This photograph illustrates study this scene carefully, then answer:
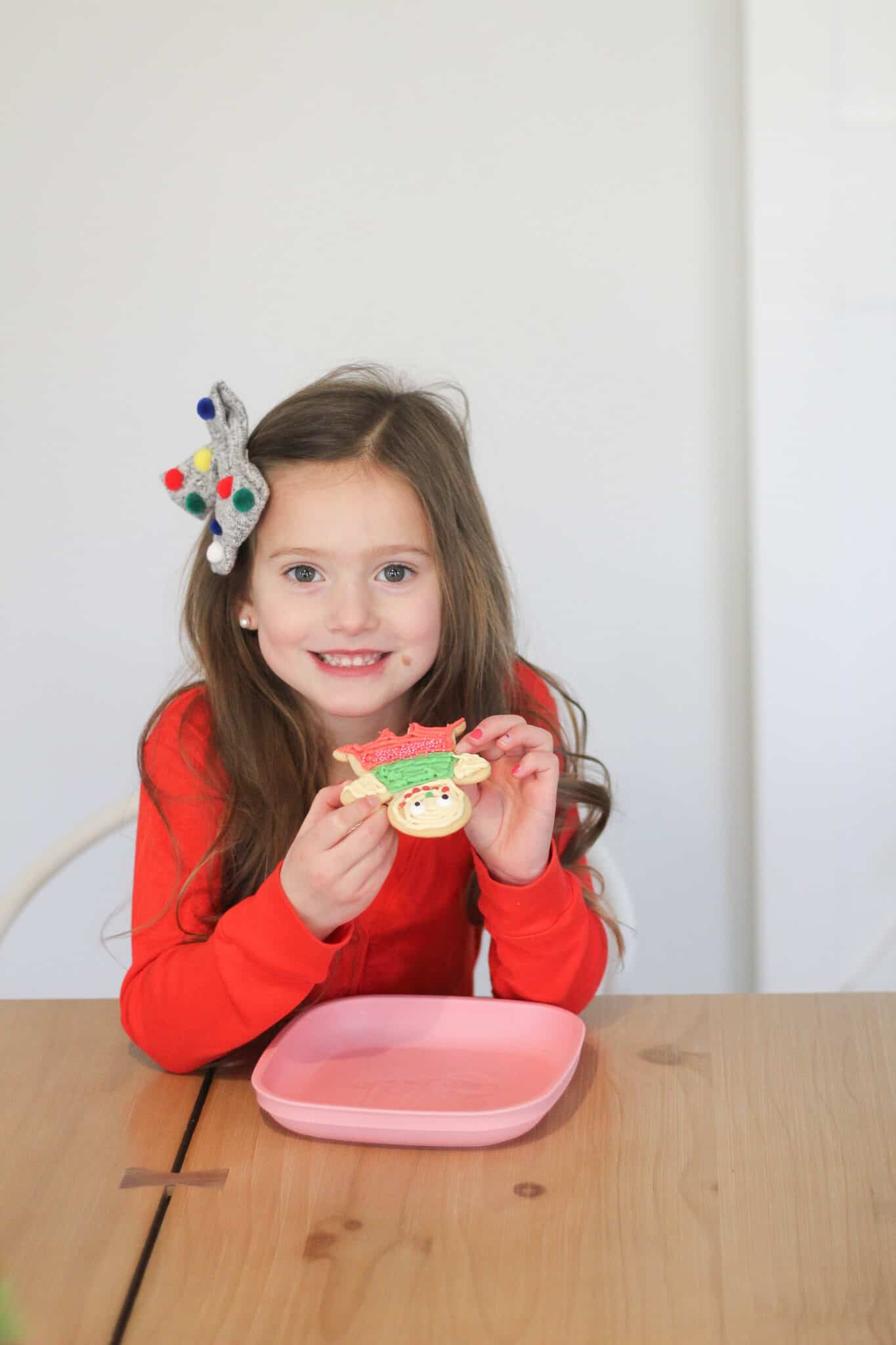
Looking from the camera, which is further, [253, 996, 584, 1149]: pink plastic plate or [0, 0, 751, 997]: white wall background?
[0, 0, 751, 997]: white wall background

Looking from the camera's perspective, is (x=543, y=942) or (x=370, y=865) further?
(x=543, y=942)

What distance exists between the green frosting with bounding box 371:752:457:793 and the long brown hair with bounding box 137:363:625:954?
25 centimetres

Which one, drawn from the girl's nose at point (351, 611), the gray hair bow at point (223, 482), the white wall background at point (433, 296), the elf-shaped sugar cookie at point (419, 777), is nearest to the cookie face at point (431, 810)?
the elf-shaped sugar cookie at point (419, 777)

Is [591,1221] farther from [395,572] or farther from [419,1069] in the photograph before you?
[395,572]

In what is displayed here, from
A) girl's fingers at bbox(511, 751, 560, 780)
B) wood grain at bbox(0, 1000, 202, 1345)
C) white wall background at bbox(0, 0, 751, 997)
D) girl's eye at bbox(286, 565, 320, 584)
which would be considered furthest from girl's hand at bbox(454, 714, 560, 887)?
white wall background at bbox(0, 0, 751, 997)

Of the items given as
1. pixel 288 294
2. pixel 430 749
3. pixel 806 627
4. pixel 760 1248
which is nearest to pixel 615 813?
pixel 806 627

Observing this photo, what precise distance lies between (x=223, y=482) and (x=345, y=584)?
164mm

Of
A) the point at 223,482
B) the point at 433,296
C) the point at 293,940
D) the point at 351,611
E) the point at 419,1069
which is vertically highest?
the point at 433,296

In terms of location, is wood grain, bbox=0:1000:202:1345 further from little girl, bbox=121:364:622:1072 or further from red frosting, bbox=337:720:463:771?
red frosting, bbox=337:720:463:771

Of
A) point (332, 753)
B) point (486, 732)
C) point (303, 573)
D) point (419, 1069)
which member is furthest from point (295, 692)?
point (419, 1069)

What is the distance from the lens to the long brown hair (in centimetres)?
132

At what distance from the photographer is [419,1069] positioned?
3.72 ft

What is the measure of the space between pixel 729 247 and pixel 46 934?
1.64 metres

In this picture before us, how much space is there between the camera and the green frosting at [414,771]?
3.61 feet
